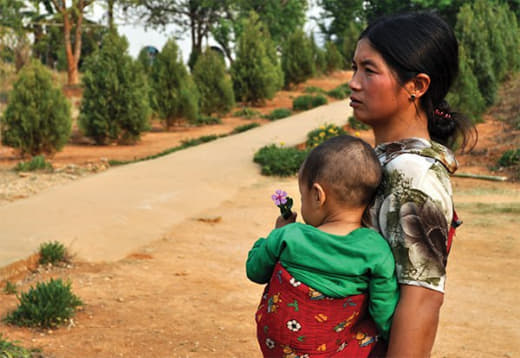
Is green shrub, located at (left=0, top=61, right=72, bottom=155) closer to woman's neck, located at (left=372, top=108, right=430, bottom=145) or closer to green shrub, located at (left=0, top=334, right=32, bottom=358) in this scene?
green shrub, located at (left=0, top=334, right=32, bottom=358)

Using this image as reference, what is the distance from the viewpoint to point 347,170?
145 centimetres

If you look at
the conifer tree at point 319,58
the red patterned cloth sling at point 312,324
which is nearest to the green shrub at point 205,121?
the conifer tree at point 319,58

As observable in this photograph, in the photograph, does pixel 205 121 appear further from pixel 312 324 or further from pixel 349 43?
pixel 349 43

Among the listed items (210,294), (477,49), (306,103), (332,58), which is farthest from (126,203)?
(332,58)

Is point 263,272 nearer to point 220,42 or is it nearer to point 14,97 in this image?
point 14,97

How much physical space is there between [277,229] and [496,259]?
187 inches

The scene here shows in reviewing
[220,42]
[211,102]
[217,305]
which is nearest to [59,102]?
[211,102]

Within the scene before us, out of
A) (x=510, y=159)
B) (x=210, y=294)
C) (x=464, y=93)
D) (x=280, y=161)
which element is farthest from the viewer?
(x=464, y=93)

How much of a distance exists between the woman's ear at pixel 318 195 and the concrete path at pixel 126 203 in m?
4.13

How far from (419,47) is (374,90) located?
15 cm

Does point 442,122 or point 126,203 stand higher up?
point 442,122

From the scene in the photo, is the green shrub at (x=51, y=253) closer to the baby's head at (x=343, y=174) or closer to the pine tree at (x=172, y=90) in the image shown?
the baby's head at (x=343, y=174)

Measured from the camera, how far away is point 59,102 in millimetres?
11062

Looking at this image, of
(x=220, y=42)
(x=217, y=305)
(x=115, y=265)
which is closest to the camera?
(x=217, y=305)
